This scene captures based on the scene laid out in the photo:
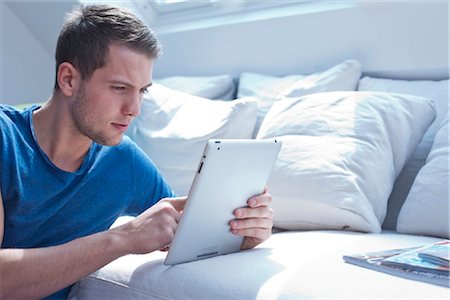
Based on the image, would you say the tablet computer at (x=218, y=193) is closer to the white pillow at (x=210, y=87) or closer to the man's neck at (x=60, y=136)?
the man's neck at (x=60, y=136)

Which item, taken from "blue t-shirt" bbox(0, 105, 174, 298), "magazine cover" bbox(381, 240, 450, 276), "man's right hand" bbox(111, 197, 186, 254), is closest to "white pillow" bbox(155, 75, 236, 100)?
"blue t-shirt" bbox(0, 105, 174, 298)

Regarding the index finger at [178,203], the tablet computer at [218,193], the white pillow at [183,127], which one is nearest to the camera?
the tablet computer at [218,193]

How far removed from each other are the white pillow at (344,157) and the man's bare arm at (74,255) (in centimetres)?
50

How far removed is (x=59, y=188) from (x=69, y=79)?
0.79 ft

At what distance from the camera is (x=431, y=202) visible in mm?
1412

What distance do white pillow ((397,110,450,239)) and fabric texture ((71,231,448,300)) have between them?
76 millimetres

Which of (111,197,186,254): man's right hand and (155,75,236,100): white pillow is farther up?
(155,75,236,100): white pillow

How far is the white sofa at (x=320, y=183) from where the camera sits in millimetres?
1029

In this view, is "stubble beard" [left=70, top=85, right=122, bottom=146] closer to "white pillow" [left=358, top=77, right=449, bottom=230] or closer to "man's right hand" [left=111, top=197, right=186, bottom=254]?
"man's right hand" [left=111, top=197, right=186, bottom=254]

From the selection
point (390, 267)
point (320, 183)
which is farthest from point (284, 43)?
point (390, 267)

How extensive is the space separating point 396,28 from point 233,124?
0.62 metres

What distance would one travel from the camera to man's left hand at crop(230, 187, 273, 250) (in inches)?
46.8

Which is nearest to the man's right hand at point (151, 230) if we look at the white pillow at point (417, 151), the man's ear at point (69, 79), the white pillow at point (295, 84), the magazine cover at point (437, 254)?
the man's ear at point (69, 79)

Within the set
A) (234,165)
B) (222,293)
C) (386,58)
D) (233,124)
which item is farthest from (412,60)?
(222,293)
